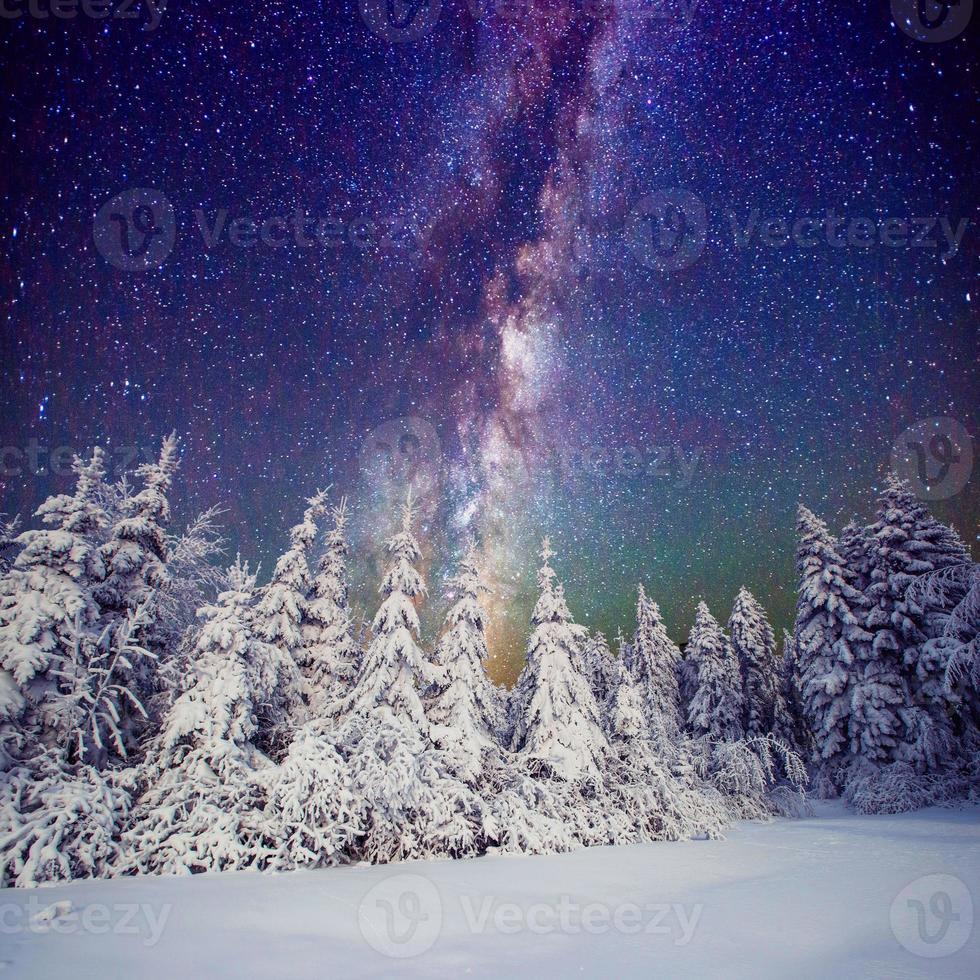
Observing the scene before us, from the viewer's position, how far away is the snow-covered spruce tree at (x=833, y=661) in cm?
2431

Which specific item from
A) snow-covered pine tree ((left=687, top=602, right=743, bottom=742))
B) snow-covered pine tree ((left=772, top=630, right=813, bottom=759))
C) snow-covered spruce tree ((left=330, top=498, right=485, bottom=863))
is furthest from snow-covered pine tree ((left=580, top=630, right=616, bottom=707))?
snow-covered spruce tree ((left=330, top=498, right=485, bottom=863))

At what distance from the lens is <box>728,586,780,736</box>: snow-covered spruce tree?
35094mm

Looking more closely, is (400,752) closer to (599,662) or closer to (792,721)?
(599,662)

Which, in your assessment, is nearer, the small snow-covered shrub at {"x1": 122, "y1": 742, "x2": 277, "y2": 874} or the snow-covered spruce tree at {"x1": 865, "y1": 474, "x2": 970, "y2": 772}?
the small snow-covered shrub at {"x1": 122, "y1": 742, "x2": 277, "y2": 874}

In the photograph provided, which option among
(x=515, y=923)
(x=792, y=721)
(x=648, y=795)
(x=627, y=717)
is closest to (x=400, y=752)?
(x=515, y=923)

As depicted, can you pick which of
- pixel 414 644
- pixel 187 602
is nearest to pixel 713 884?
pixel 414 644

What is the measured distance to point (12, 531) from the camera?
16.4m

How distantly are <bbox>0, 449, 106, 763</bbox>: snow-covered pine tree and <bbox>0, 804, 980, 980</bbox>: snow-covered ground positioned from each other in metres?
3.80

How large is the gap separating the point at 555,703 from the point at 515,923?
1051 cm

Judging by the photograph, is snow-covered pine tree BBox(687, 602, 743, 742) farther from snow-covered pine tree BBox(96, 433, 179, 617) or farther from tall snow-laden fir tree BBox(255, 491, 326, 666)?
snow-covered pine tree BBox(96, 433, 179, 617)

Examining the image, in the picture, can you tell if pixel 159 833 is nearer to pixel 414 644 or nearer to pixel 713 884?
pixel 414 644

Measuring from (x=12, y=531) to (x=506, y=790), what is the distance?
611 inches

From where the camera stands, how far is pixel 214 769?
41.8ft

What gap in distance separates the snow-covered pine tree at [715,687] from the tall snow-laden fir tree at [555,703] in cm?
1750
